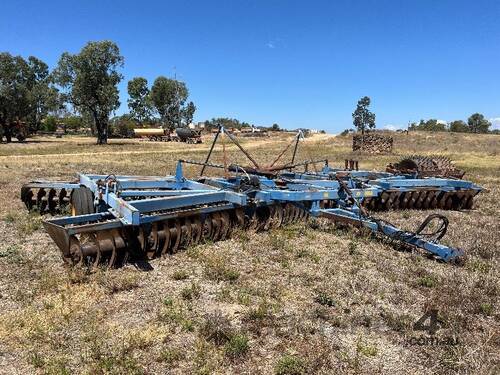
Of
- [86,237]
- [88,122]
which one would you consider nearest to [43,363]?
[86,237]

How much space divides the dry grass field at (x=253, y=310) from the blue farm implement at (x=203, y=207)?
276mm

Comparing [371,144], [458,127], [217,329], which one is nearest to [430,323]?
[217,329]

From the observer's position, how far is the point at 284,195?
24.5 ft

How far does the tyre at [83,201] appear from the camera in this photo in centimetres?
748

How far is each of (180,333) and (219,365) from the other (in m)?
0.63

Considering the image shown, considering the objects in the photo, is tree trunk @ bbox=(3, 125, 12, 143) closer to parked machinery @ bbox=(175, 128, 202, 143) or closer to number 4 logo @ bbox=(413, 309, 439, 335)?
parked machinery @ bbox=(175, 128, 202, 143)

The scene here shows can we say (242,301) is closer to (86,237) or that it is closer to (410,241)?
(86,237)

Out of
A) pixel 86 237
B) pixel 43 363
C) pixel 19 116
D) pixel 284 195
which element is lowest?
pixel 43 363

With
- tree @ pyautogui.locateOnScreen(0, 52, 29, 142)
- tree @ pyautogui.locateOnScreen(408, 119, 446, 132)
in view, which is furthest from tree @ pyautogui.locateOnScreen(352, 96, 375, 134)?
tree @ pyautogui.locateOnScreen(0, 52, 29, 142)

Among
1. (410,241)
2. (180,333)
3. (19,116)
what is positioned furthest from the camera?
(19,116)

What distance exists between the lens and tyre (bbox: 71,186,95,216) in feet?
24.5

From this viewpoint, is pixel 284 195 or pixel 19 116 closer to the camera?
pixel 284 195

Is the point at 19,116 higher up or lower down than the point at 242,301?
higher up

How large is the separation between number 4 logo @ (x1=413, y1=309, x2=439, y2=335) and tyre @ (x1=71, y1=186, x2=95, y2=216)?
5.31m
